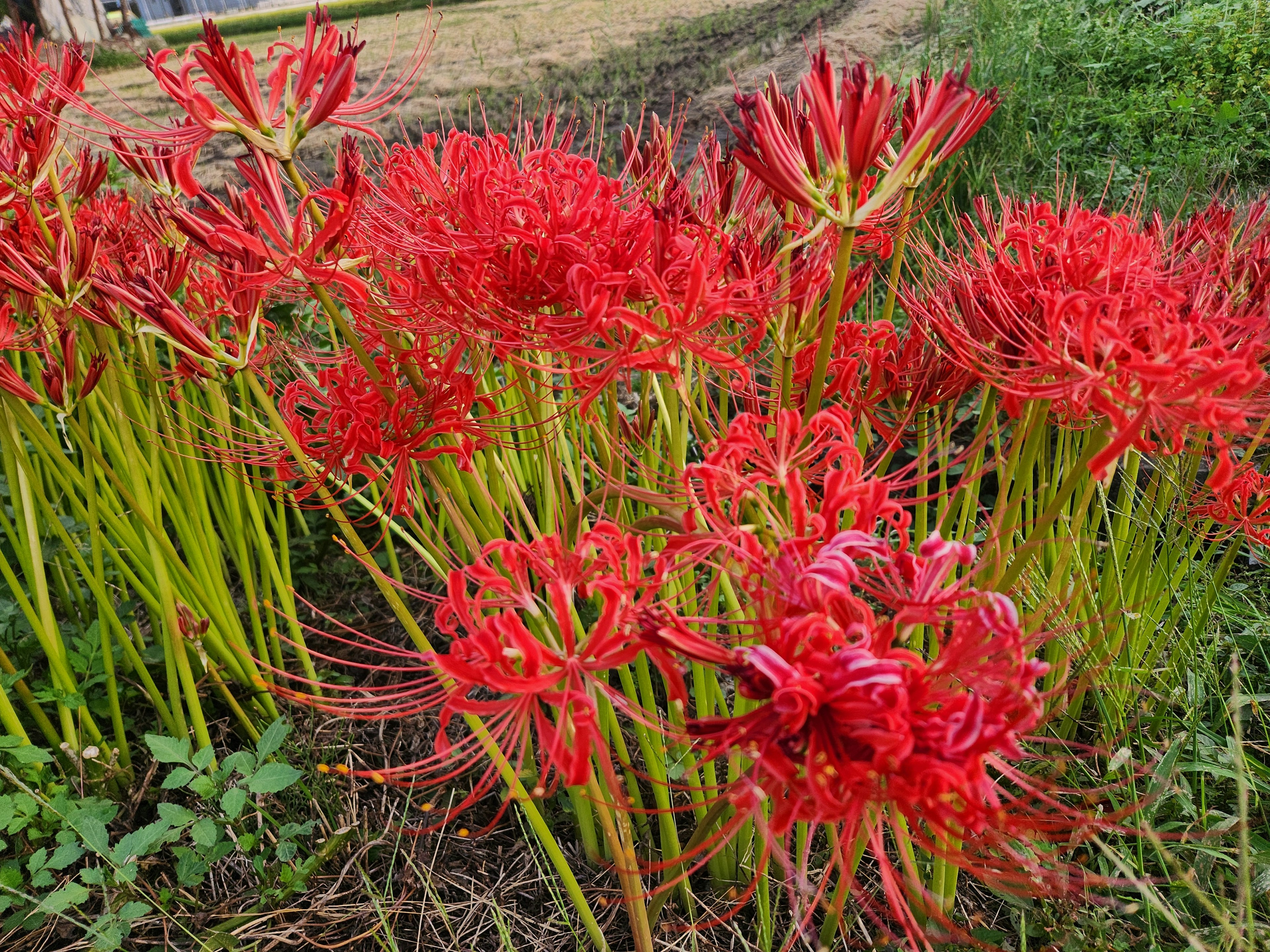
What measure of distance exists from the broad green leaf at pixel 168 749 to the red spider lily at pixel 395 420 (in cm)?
56

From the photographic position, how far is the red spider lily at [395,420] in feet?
3.14

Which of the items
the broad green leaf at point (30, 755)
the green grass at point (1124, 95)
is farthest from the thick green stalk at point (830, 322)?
the green grass at point (1124, 95)

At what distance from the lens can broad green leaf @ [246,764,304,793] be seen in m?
1.29

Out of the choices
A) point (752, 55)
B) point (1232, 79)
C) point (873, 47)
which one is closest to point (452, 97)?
point (752, 55)

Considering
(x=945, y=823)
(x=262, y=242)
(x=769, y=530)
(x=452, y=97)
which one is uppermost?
(x=452, y=97)

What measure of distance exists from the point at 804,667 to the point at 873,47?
445 cm

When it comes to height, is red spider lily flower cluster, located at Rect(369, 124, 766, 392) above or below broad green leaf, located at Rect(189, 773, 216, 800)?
above

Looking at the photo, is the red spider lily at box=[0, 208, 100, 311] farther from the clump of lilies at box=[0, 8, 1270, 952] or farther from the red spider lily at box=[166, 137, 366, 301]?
the red spider lily at box=[166, 137, 366, 301]

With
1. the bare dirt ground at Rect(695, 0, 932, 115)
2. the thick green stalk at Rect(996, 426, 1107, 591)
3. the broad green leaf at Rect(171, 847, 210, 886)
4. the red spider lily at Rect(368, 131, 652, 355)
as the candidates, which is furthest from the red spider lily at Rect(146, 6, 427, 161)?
the bare dirt ground at Rect(695, 0, 932, 115)

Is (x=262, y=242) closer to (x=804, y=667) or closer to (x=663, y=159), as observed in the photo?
(x=663, y=159)

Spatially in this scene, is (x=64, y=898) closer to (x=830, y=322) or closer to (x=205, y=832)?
(x=205, y=832)

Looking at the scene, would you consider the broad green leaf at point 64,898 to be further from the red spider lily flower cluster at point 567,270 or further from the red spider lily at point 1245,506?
the red spider lily at point 1245,506

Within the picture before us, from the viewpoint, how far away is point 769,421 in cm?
83

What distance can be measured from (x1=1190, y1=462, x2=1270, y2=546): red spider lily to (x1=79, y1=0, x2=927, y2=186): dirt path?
3.65m
